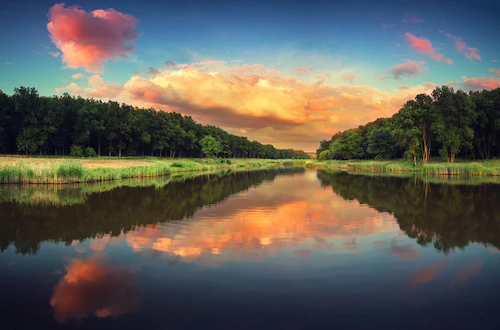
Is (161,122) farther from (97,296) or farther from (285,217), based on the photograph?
(97,296)

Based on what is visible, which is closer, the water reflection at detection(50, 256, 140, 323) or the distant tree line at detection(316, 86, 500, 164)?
the water reflection at detection(50, 256, 140, 323)

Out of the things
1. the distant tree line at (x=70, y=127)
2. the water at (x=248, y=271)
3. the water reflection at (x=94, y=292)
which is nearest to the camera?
the water at (x=248, y=271)

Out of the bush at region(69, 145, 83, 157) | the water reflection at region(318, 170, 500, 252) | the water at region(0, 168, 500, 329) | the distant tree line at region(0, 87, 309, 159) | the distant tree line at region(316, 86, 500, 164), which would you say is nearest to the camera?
the water at region(0, 168, 500, 329)

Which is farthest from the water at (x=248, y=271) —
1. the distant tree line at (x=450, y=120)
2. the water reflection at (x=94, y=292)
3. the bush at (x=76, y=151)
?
the bush at (x=76, y=151)

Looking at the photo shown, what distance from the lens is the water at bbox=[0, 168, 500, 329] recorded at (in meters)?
5.03

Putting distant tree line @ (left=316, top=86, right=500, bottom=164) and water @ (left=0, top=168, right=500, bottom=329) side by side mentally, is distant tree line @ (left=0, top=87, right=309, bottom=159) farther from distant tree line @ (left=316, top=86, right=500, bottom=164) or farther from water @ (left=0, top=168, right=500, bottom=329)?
distant tree line @ (left=316, top=86, right=500, bottom=164)

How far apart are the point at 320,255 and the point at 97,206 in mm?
13328

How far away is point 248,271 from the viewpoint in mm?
6910

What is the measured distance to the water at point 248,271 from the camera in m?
5.03

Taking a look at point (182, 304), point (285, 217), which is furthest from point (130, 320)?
point (285, 217)

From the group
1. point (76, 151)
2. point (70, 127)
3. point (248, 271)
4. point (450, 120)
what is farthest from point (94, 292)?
point (70, 127)

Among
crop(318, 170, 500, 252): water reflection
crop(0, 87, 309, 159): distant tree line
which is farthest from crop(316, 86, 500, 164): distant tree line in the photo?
crop(0, 87, 309, 159): distant tree line

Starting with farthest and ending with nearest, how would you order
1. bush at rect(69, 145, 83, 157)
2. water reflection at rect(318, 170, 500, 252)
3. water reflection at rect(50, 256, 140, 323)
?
1. bush at rect(69, 145, 83, 157)
2. water reflection at rect(318, 170, 500, 252)
3. water reflection at rect(50, 256, 140, 323)

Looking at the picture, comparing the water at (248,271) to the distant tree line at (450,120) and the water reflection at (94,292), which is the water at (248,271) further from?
the distant tree line at (450,120)
